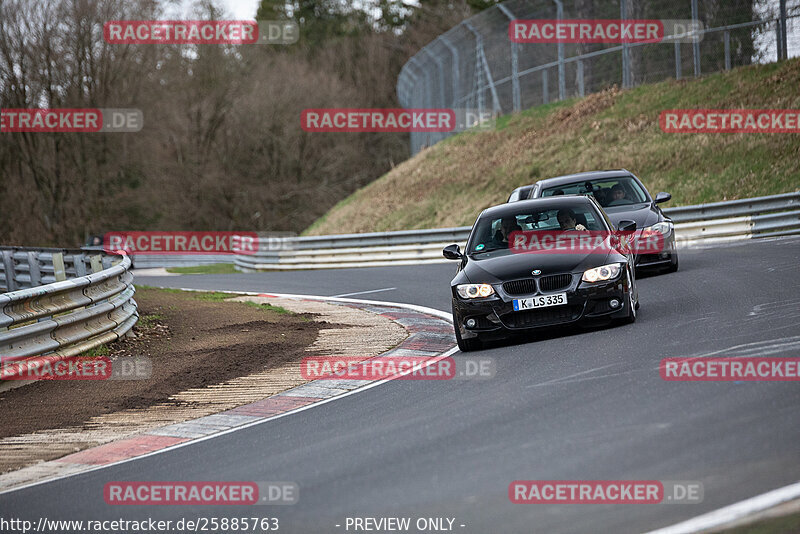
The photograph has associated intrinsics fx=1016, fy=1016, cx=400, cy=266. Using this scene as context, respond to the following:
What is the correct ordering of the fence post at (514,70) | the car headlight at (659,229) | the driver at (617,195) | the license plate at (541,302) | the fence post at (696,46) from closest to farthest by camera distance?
the license plate at (541,302)
the car headlight at (659,229)
the driver at (617,195)
the fence post at (696,46)
the fence post at (514,70)

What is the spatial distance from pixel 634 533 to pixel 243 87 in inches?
2098

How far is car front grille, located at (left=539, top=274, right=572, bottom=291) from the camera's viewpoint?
9633 mm

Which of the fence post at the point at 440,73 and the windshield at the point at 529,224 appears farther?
the fence post at the point at 440,73

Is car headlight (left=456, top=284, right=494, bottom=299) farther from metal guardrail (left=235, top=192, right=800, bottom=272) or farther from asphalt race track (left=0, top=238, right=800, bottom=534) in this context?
metal guardrail (left=235, top=192, right=800, bottom=272)

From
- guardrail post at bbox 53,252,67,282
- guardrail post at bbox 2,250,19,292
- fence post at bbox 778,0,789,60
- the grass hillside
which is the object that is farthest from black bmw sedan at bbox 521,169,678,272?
fence post at bbox 778,0,789,60

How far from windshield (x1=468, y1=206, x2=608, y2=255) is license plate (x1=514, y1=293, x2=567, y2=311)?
126 cm

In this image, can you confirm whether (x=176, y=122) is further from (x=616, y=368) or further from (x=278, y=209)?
(x=616, y=368)

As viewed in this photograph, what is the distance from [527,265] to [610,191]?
20.3 ft

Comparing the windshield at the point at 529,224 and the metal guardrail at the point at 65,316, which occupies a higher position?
the windshield at the point at 529,224

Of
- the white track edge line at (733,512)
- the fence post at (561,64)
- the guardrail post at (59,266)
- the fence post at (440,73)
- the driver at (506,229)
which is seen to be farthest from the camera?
the fence post at (440,73)

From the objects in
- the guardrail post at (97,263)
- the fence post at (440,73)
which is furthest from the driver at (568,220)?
the fence post at (440,73)

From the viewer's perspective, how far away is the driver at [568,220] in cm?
1101

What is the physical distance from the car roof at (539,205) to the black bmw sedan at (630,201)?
10.1 feet

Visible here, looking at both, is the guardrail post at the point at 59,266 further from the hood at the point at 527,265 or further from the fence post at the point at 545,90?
the fence post at the point at 545,90
